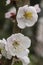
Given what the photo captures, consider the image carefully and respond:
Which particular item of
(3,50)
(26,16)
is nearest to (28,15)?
(26,16)

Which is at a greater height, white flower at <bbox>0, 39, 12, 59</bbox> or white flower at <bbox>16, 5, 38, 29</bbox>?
white flower at <bbox>16, 5, 38, 29</bbox>

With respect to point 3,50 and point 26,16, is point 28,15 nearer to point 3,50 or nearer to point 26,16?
point 26,16

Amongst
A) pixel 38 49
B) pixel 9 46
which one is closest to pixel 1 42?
pixel 9 46

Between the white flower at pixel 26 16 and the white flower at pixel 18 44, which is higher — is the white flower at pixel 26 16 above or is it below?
above

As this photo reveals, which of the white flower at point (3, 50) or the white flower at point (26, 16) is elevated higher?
the white flower at point (26, 16)
